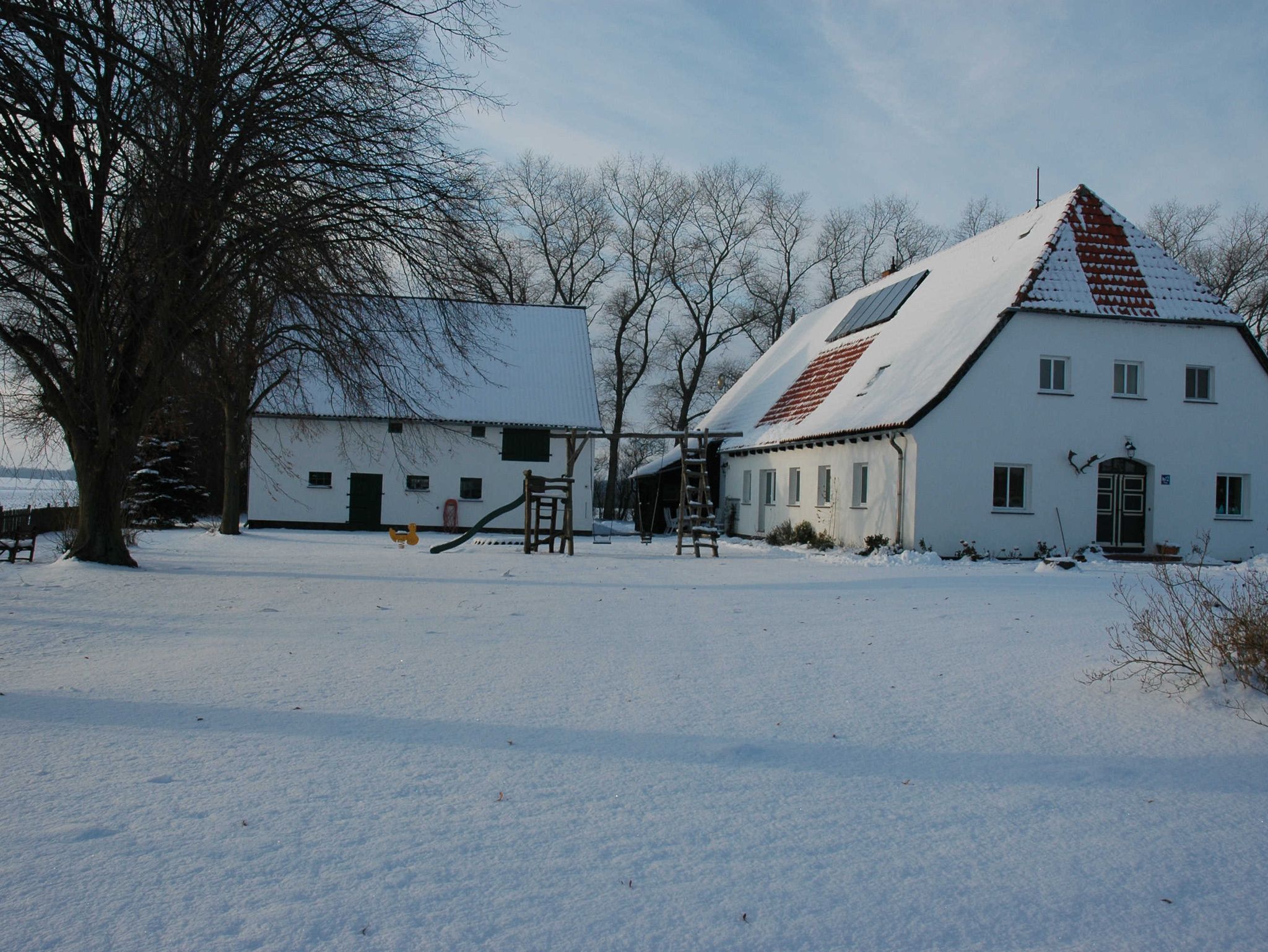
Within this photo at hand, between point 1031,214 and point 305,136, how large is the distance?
63.6 feet

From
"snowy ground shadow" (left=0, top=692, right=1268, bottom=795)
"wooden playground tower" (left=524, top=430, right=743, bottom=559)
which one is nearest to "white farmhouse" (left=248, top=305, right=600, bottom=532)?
"wooden playground tower" (left=524, top=430, right=743, bottom=559)

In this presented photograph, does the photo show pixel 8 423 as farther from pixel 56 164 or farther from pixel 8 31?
pixel 8 31

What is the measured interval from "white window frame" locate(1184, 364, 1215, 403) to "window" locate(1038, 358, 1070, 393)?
9.42 feet

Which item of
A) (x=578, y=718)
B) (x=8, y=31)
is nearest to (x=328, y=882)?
(x=578, y=718)

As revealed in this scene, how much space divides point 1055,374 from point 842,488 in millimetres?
5397

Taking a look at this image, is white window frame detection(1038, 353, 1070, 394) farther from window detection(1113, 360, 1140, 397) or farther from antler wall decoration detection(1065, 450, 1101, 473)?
antler wall decoration detection(1065, 450, 1101, 473)

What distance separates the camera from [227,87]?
10.6m

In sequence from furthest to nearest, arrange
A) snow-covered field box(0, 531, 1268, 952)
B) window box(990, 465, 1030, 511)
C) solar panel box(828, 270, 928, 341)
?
solar panel box(828, 270, 928, 341) < window box(990, 465, 1030, 511) < snow-covered field box(0, 531, 1268, 952)

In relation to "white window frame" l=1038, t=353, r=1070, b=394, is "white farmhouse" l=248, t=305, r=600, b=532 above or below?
below

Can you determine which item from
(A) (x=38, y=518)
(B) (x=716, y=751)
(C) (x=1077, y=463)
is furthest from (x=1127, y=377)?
(A) (x=38, y=518)

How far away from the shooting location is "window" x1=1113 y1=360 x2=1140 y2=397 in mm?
21359

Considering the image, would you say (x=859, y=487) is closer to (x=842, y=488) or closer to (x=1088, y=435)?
(x=842, y=488)

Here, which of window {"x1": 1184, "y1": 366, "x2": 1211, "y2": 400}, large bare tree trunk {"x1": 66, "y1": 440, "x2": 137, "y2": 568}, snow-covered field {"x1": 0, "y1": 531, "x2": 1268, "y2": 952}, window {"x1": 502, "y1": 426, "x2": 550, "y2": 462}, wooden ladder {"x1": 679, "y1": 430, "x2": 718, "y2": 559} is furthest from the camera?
window {"x1": 502, "y1": 426, "x2": 550, "y2": 462}

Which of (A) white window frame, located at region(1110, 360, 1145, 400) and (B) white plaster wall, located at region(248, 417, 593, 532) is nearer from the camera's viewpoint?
(A) white window frame, located at region(1110, 360, 1145, 400)
